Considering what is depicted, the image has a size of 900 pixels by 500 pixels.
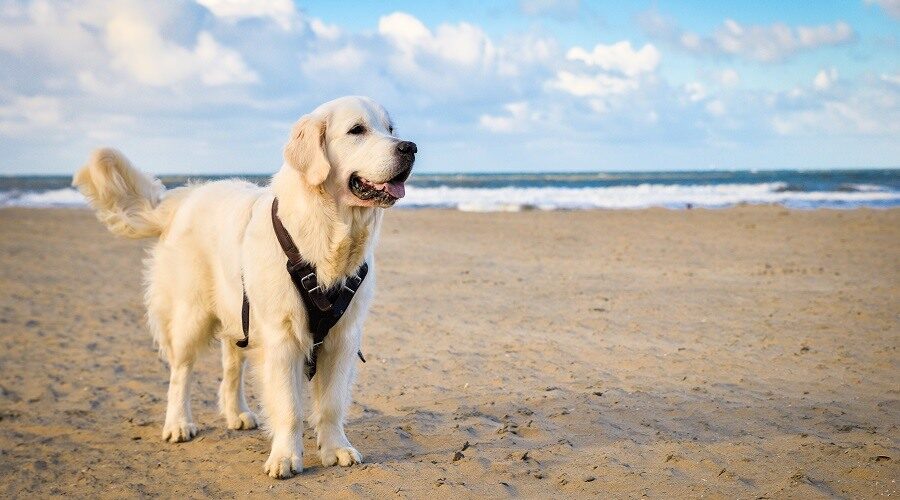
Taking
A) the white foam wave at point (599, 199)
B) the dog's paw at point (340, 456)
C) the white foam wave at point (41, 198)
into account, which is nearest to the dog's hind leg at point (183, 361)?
the dog's paw at point (340, 456)

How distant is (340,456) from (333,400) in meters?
0.33

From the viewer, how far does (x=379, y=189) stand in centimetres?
402

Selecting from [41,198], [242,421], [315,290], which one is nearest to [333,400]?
[315,290]

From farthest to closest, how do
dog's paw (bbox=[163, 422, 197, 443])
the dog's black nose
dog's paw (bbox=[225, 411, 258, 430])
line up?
dog's paw (bbox=[225, 411, 258, 430])
dog's paw (bbox=[163, 422, 197, 443])
the dog's black nose

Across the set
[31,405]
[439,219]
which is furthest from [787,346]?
[439,219]

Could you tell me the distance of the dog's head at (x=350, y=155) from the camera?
398 centimetres

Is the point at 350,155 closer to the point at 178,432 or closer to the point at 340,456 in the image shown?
the point at 340,456

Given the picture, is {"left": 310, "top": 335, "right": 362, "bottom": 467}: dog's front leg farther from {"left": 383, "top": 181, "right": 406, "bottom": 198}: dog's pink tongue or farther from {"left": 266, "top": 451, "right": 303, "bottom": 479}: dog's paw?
{"left": 383, "top": 181, "right": 406, "bottom": 198}: dog's pink tongue

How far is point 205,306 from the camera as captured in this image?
501 centimetres

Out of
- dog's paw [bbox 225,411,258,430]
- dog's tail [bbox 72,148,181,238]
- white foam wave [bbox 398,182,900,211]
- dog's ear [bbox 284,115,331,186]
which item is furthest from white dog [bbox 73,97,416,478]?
white foam wave [bbox 398,182,900,211]

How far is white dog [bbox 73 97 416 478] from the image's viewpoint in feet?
13.3

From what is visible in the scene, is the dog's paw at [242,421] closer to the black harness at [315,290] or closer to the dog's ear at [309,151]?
the black harness at [315,290]

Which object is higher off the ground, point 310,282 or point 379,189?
point 379,189

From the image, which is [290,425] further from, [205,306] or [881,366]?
[881,366]
